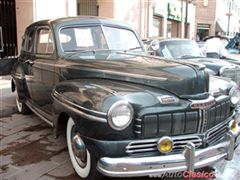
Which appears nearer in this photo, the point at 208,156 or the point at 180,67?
the point at 208,156

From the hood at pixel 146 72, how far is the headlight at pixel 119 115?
48 centimetres

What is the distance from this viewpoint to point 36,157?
14.1 ft

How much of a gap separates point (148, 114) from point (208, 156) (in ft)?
2.46

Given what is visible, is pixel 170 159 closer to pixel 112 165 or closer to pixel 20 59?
pixel 112 165

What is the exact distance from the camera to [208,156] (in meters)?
3.19

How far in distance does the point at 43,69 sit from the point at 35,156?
48.0 inches

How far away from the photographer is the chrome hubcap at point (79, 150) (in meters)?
3.35

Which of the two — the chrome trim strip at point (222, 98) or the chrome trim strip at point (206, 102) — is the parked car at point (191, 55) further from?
the chrome trim strip at point (206, 102)

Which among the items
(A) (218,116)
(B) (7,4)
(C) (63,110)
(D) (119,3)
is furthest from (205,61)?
(D) (119,3)

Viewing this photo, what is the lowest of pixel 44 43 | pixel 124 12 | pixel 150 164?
pixel 150 164

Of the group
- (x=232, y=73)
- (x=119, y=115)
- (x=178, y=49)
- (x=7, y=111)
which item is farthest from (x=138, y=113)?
(x=178, y=49)

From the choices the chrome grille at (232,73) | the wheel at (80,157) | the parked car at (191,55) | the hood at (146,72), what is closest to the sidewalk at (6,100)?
the hood at (146,72)

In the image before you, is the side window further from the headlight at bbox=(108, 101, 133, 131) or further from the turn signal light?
the turn signal light

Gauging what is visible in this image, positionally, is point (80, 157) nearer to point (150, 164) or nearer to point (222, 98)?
point (150, 164)
